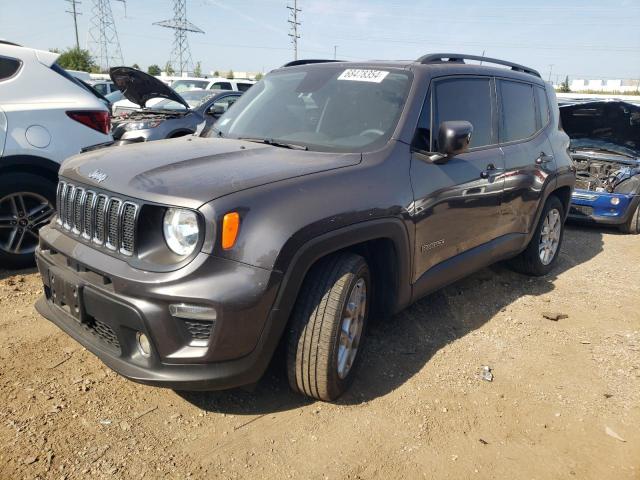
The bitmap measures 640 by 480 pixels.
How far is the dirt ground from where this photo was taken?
2.40m

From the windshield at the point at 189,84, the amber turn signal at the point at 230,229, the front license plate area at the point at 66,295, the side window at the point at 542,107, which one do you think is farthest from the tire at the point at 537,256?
the windshield at the point at 189,84

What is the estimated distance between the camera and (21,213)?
4336 mm

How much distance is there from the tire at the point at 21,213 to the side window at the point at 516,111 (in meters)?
3.71

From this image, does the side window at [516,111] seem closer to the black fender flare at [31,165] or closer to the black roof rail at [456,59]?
the black roof rail at [456,59]

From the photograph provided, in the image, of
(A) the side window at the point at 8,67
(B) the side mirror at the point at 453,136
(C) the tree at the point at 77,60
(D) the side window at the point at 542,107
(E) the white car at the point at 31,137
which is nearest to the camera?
(B) the side mirror at the point at 453,136

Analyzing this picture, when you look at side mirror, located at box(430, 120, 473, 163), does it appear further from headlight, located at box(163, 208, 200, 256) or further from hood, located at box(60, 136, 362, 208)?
headlight, located at box(163, 208, 200, 256)

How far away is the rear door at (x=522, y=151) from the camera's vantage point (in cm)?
411

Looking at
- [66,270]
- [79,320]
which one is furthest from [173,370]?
[66,270]

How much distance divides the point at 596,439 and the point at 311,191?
195 centimetres

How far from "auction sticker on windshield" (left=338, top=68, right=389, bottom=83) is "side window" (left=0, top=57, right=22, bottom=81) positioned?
2.83 meters

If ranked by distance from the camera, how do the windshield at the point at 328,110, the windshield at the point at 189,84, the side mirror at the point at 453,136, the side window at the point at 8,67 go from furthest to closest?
the windshield at the point at 189,84 < the side window at the point at 8,67 < the windshield at the point at 328,110 < the side mirror at the point at 453,136

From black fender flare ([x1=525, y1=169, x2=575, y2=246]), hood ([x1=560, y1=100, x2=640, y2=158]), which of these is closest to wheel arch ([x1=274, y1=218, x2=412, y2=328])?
black fender flare ([x1=525, y1=169, x2=575, y2=246])

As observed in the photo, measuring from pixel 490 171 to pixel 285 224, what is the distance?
2042mm

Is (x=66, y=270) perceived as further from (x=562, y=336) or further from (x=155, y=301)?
(x=562, y=336)
